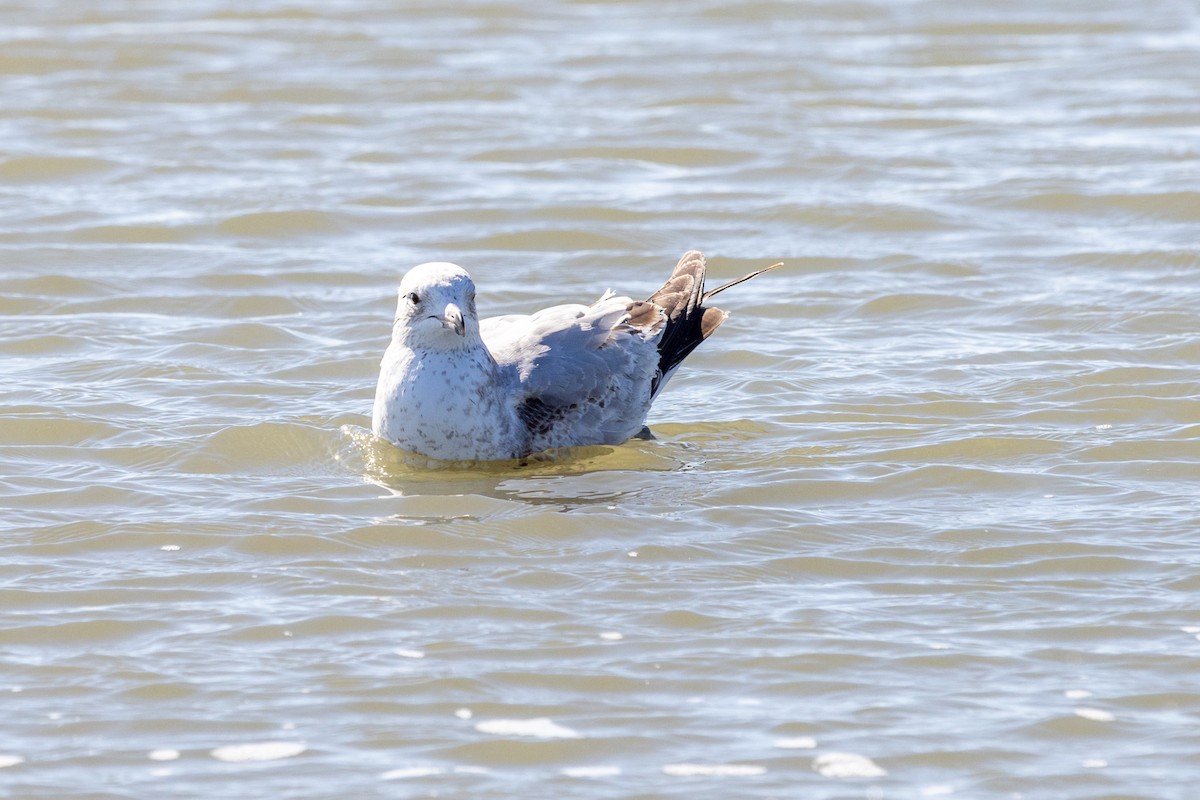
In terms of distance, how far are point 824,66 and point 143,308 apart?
24.7ft

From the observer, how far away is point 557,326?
28.7 ft

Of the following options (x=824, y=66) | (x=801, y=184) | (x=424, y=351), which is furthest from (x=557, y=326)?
(x=824, y=66)

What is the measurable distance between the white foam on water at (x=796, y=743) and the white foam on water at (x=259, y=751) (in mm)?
1478

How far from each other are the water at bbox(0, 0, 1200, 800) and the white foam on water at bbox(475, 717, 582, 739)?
0.01 m

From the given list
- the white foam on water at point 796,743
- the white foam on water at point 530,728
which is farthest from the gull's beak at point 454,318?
the white foam on water at point 796,743

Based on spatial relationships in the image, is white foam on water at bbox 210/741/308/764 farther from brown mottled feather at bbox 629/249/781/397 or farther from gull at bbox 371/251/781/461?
brown mottled feather at bbox 629/249/781/397

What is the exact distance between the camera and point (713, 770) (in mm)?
5562

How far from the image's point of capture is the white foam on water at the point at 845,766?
557cm

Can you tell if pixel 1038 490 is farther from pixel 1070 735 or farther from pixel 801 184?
pixel 801 184

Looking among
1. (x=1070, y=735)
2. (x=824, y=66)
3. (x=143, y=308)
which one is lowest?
(x=1070, y=735)

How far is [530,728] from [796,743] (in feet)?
2.77

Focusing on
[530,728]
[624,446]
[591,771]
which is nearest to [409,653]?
[530,728]

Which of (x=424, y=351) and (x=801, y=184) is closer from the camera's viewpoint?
(x=424, y=351)

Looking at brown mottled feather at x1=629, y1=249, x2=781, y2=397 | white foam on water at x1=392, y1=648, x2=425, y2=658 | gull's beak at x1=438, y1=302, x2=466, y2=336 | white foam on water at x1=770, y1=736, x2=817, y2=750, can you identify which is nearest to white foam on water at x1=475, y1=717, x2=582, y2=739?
white foam on water at x1=392, y1=648, x2=425, y2=658
